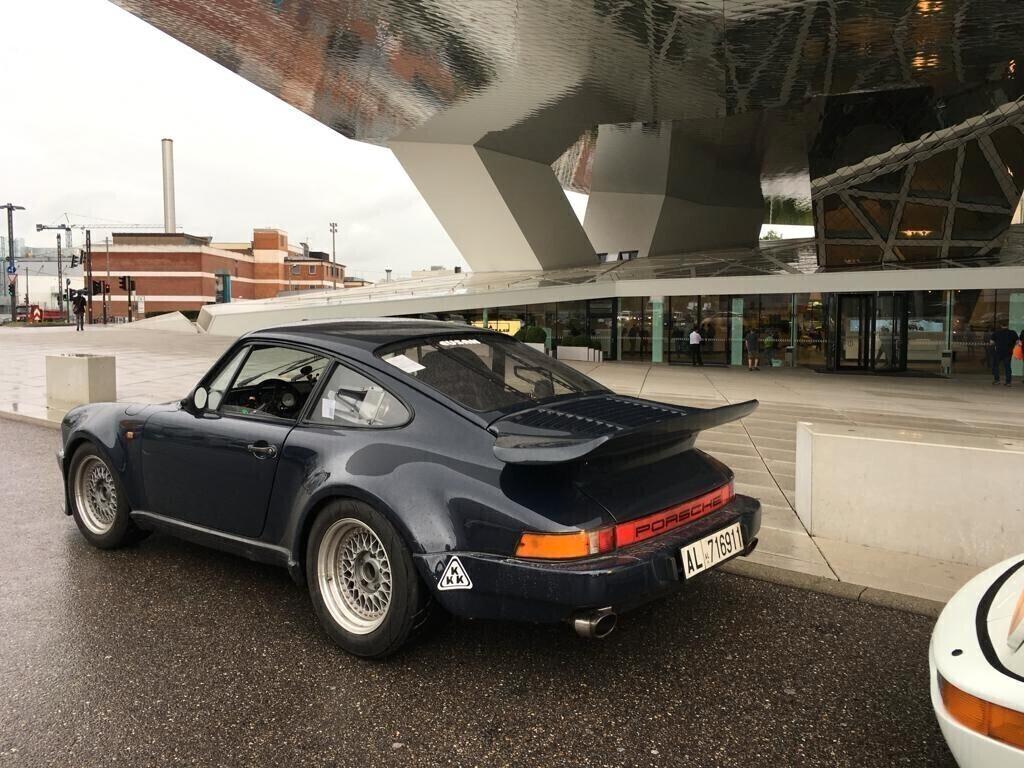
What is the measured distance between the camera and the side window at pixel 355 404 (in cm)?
320

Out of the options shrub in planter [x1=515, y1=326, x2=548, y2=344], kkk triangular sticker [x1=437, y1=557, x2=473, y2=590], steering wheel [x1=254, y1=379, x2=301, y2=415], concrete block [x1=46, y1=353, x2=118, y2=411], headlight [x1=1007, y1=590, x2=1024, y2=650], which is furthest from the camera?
shrub in planter [x1=515, y1=326, x2=548, y2=344]

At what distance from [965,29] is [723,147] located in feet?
58.8

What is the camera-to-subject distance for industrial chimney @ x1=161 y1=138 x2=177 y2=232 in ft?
261

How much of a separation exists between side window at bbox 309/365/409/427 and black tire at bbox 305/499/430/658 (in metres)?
0.40

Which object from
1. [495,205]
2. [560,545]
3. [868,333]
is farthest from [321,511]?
[495,205]

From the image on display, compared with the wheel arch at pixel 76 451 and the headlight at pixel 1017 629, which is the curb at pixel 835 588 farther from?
the wheel arch at pixel 76 451

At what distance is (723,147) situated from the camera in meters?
33.5

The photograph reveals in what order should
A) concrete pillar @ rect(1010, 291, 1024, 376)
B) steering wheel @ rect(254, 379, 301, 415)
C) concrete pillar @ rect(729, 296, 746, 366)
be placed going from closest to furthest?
steering wheel @ rect(254, 379, 301, 415) → concrete pillar @ rect(1010, 291, 1024, 376) → concrete pillar @ rect(729, 296, 746, 366)

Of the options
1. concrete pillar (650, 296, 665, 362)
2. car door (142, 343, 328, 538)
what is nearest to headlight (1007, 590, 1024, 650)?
car door (142, 343, 328, 538)

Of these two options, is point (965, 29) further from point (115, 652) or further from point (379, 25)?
point (115, 652)

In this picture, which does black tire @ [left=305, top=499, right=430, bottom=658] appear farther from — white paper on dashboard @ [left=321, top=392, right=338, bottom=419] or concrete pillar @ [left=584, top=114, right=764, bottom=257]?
concrete pillar @ [left=584, top=114, right=764, bottom=257]

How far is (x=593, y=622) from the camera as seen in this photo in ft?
8.68

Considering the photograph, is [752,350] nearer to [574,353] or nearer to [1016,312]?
[574,353]

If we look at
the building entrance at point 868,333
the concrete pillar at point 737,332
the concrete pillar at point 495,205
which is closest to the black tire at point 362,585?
the building entrance at point 868,333
